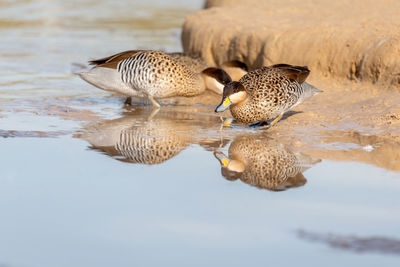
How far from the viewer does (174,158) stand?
5859mm

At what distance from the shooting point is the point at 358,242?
156 inches

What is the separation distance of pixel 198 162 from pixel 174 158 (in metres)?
0.23

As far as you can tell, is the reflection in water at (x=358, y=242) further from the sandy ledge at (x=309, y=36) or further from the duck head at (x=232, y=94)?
the sandy ledge at (x=309, y=36)

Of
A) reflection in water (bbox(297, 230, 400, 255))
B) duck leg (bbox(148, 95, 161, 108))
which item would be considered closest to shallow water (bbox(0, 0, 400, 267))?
reflection in water (bbox(297, 230, 400, 255))

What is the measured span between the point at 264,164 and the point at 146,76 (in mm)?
2940

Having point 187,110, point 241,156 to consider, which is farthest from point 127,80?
point 241,156

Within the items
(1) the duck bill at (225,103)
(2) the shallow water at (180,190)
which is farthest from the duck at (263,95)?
(2) the shallow water at (180,190)

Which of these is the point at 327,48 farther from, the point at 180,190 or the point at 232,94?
the point at 180,190

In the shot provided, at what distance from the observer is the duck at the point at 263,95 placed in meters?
6.74

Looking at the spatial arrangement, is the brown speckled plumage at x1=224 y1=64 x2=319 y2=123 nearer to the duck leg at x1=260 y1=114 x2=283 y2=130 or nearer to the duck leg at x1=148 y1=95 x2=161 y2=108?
the duck leg at x1=260 y1=114 x2=283 y2=130

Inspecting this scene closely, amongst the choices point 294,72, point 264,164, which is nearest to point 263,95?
point 294,72

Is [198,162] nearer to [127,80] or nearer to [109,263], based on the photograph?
[109,263]

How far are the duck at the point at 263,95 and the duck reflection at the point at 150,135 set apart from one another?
1.28ft

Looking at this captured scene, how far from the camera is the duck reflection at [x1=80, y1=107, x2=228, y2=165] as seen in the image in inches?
236
